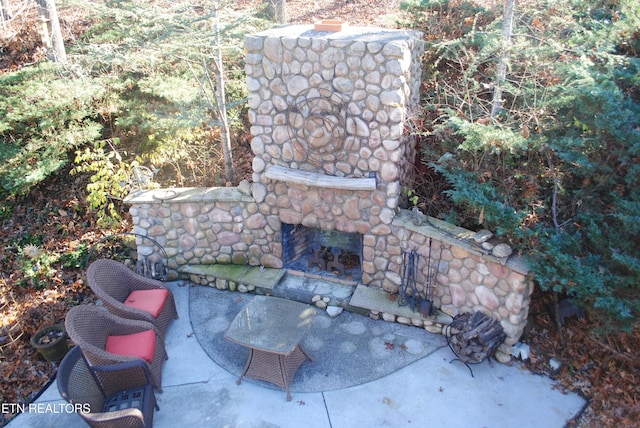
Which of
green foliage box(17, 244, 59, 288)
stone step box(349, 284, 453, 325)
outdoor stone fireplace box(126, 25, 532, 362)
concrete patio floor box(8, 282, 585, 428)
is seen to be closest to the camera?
concrete patio floor box(8, 282, 585, 428)

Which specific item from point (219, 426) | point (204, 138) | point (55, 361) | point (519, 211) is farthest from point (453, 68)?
point (55, 361)

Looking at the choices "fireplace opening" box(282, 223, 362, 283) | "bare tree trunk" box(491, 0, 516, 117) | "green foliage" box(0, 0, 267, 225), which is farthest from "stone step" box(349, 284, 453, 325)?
"green foliage" box(0, 0, 267, 225)

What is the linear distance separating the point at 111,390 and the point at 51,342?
1.50 metres

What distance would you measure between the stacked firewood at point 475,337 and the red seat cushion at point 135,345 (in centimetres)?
361

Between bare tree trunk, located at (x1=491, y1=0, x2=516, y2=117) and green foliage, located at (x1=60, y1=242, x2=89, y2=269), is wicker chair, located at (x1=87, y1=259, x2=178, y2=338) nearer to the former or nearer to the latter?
green foliage, located at (x1=60, y1=242, x2=89, y2=269)

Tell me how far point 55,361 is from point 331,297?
3.70 metres

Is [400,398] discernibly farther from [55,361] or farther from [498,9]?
[498,9]

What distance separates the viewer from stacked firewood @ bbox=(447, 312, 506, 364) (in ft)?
18.0

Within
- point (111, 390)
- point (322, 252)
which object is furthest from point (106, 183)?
point (111, 390)

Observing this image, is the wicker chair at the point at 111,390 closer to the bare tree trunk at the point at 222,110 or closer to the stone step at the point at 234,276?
the stone step at the point at 234,276

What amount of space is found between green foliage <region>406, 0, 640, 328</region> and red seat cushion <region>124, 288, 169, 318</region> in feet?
13.2

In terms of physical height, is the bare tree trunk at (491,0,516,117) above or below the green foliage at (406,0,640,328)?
above

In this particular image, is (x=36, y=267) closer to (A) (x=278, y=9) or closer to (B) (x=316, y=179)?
(B) (x=316, y=179)

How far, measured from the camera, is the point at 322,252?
738 cm
